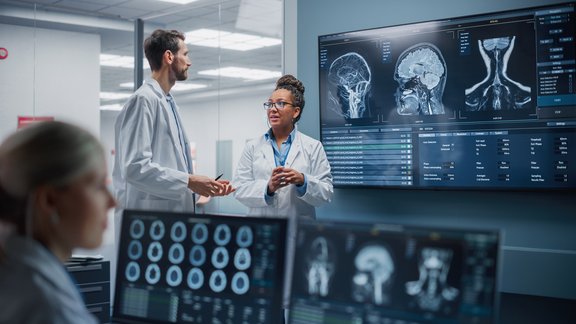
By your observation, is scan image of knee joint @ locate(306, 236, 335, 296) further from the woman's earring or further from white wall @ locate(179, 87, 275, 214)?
white wall @ locate(179, 87, 275, 214)

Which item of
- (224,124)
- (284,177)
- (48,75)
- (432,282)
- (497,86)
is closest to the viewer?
(432,282)

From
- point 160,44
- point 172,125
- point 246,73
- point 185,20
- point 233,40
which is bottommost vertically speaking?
point 172,125

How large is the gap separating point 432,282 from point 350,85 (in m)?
2.31

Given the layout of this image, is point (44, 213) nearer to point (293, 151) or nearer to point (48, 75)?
point (293, 151)

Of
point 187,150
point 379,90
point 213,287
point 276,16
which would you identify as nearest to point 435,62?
point 379,90

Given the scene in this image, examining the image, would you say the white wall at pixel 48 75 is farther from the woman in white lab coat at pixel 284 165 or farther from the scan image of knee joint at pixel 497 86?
the scan image of knee joint at pixel 497 86

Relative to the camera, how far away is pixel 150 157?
257 centimetres

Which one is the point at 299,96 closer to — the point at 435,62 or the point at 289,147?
the point at 289,147

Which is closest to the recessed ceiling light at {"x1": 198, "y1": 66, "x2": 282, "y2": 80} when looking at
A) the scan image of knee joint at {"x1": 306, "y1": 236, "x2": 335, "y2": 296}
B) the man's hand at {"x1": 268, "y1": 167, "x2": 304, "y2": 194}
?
the man's hand at {"x1": 268, "y1": 167, "x2": 304, "y2": 194}

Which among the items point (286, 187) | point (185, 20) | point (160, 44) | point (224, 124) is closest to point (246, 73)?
point (224, 124)

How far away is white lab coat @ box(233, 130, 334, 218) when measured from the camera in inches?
110

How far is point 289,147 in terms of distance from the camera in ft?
9.76

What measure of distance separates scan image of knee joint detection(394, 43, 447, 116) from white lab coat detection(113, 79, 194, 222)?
1.22m

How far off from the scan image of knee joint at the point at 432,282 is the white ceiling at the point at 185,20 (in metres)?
3.23
